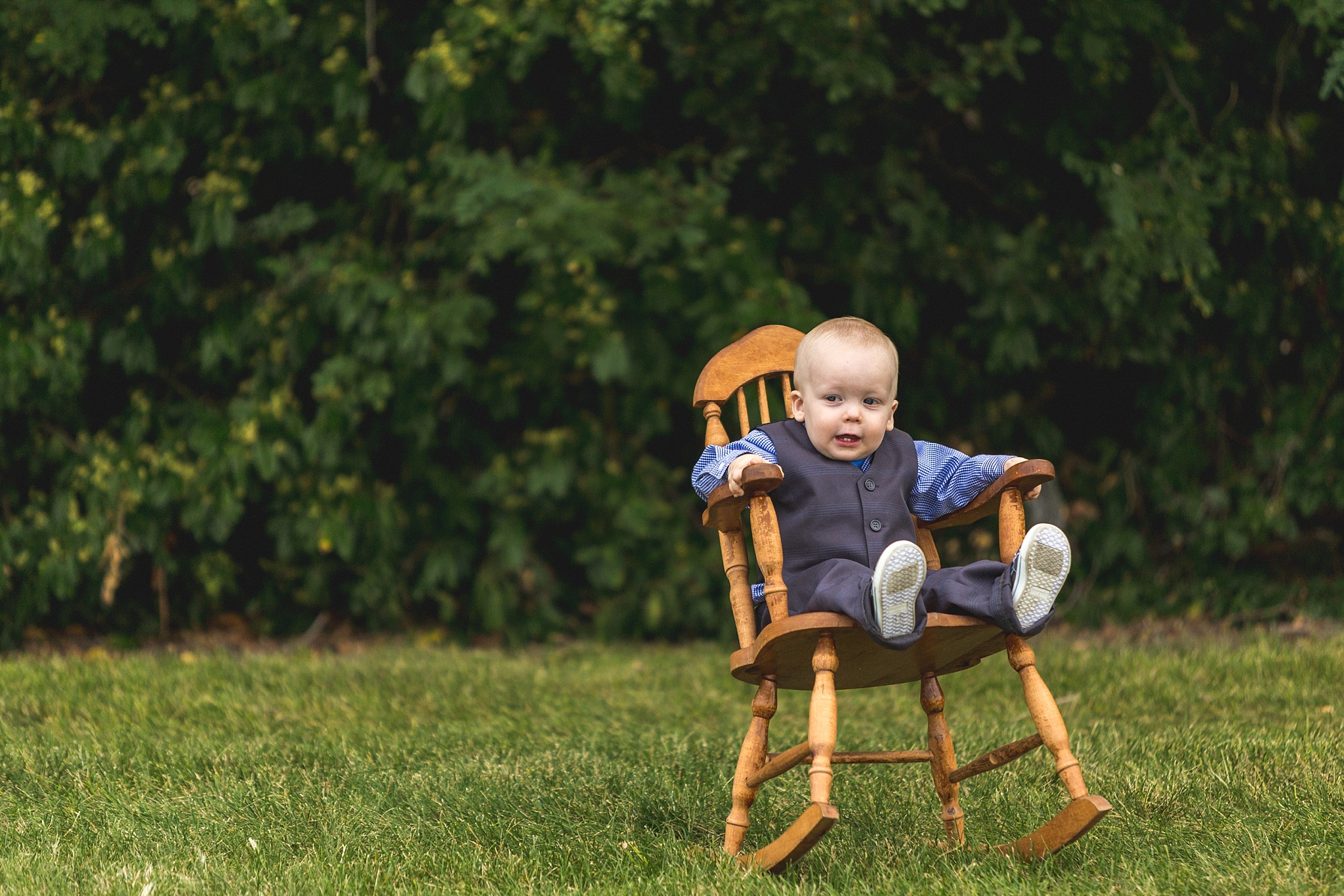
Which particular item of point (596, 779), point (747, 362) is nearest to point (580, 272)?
point (747, 362)

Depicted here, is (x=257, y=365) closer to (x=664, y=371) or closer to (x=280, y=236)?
(x=280, y=236)

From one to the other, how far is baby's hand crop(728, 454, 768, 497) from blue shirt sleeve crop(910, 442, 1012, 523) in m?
0.50

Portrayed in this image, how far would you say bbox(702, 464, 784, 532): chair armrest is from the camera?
2867 millimetres

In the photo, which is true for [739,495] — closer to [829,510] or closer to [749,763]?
[829,510]

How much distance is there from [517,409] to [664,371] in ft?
2.68

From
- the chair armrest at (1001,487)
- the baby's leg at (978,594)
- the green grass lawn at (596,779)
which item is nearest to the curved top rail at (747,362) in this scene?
the chair armrest at (1001,487)

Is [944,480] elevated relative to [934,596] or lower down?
elevated

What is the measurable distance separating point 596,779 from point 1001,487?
4.97 feet

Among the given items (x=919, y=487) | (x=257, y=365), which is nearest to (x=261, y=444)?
(x=257, y=365)

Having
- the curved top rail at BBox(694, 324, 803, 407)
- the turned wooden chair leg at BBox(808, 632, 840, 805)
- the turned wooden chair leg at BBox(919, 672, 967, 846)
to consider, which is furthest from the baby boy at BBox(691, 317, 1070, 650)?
the turned wooden chair leg at BBox(919, 672, 967, 846)

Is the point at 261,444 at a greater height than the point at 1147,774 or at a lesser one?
greater

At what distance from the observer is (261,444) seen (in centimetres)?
629

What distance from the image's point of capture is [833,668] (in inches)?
113

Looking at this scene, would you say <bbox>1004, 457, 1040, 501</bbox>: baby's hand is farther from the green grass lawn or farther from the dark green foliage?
the dark green foliage
